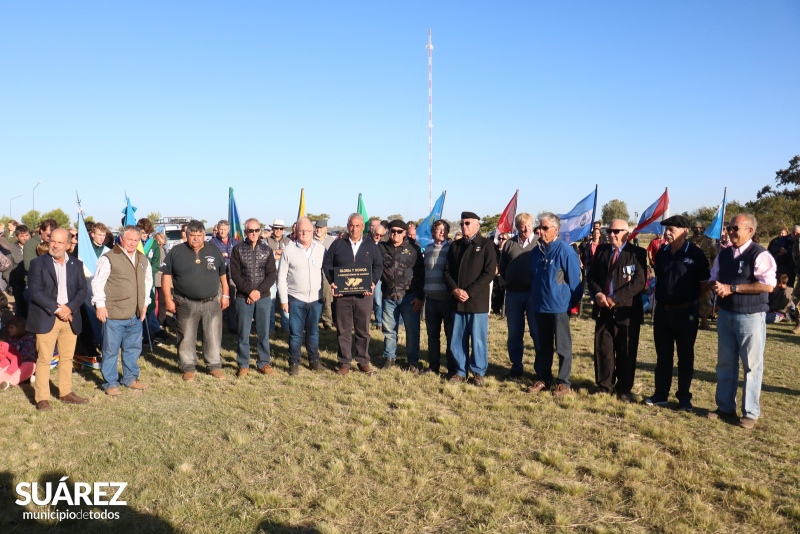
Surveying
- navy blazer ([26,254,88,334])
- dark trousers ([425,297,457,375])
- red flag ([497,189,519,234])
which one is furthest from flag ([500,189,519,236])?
navy blazer ([26,254,88,334])

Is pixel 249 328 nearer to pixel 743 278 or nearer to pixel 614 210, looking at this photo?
pixel 743 278

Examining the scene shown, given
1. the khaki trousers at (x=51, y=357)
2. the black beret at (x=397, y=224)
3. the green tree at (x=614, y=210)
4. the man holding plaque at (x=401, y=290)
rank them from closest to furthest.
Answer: the khaki trousers at (x=51, y=357) → the man holding plaque at (x=401, y=290) → the black beret at (x=397, y=224) → the green tree at (x=614, y=210)

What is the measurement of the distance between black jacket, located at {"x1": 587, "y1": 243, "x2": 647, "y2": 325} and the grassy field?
104cm

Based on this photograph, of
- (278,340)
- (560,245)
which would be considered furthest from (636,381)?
(278,340)

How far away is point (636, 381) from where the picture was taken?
24.1ft

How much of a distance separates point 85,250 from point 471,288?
18.7ft

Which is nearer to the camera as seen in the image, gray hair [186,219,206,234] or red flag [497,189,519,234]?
gray hair [186,219,206,234]

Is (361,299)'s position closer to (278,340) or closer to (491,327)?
(278,340)

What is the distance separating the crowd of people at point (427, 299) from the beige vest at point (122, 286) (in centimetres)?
1

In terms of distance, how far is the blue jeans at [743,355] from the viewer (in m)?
5.57

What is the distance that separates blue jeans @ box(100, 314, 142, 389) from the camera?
Result: 6.69 metres

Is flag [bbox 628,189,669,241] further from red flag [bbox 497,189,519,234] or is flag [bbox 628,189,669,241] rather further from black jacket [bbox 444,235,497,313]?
black jacket [bbox 444,235,497,313]

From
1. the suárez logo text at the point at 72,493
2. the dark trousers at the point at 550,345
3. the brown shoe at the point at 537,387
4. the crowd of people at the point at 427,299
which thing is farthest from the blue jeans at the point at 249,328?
the dark trousers at the point at 550,345

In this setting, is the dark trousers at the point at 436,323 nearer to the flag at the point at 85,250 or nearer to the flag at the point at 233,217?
the flag at the point at 85,250
